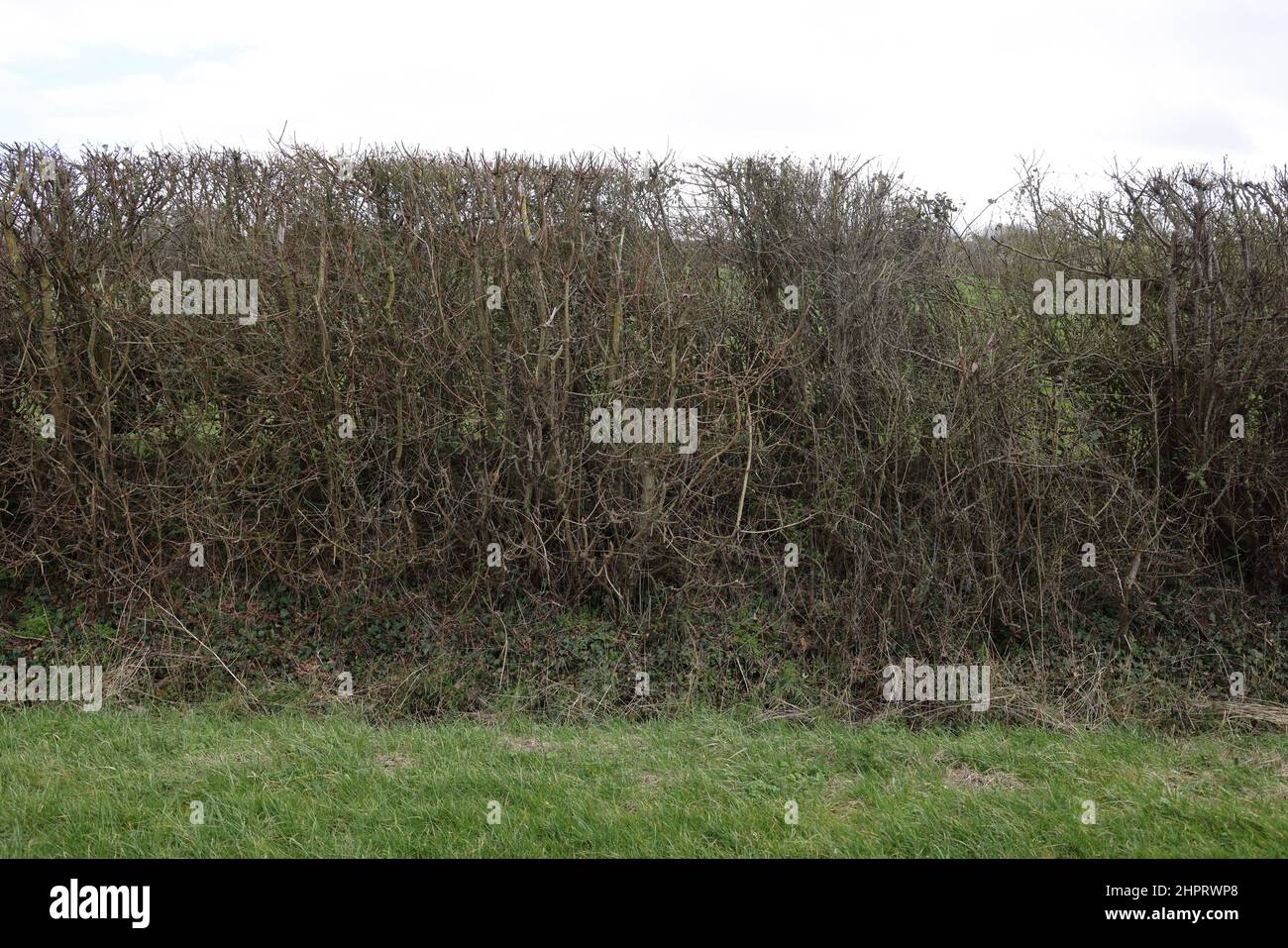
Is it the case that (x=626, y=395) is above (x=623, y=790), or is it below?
above

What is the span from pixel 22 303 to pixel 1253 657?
33.8 feet

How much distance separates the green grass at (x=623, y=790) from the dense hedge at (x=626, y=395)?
5.10 feet

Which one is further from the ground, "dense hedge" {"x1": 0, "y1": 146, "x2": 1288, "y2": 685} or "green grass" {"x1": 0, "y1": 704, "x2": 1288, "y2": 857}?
"dense hedge" {"x1": 0, "y1": 146, "x2": 1288, "y2": 685}

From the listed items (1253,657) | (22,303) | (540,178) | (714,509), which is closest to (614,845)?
(714,509)

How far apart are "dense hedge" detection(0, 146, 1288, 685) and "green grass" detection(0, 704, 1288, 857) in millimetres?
1555

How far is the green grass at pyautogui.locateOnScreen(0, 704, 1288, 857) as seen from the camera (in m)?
4.43

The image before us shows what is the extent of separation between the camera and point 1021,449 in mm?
7383

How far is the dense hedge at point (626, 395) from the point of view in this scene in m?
7.38

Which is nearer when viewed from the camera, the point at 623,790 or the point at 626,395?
the point at 623,790

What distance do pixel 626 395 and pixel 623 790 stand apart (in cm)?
335

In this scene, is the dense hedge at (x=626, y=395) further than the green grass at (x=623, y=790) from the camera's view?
Yes

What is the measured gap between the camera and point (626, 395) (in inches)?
290

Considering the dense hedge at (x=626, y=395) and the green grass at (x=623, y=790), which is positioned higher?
the dense hedge at (x=626, y=395)

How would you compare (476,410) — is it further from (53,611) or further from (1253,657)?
(1253,657)
